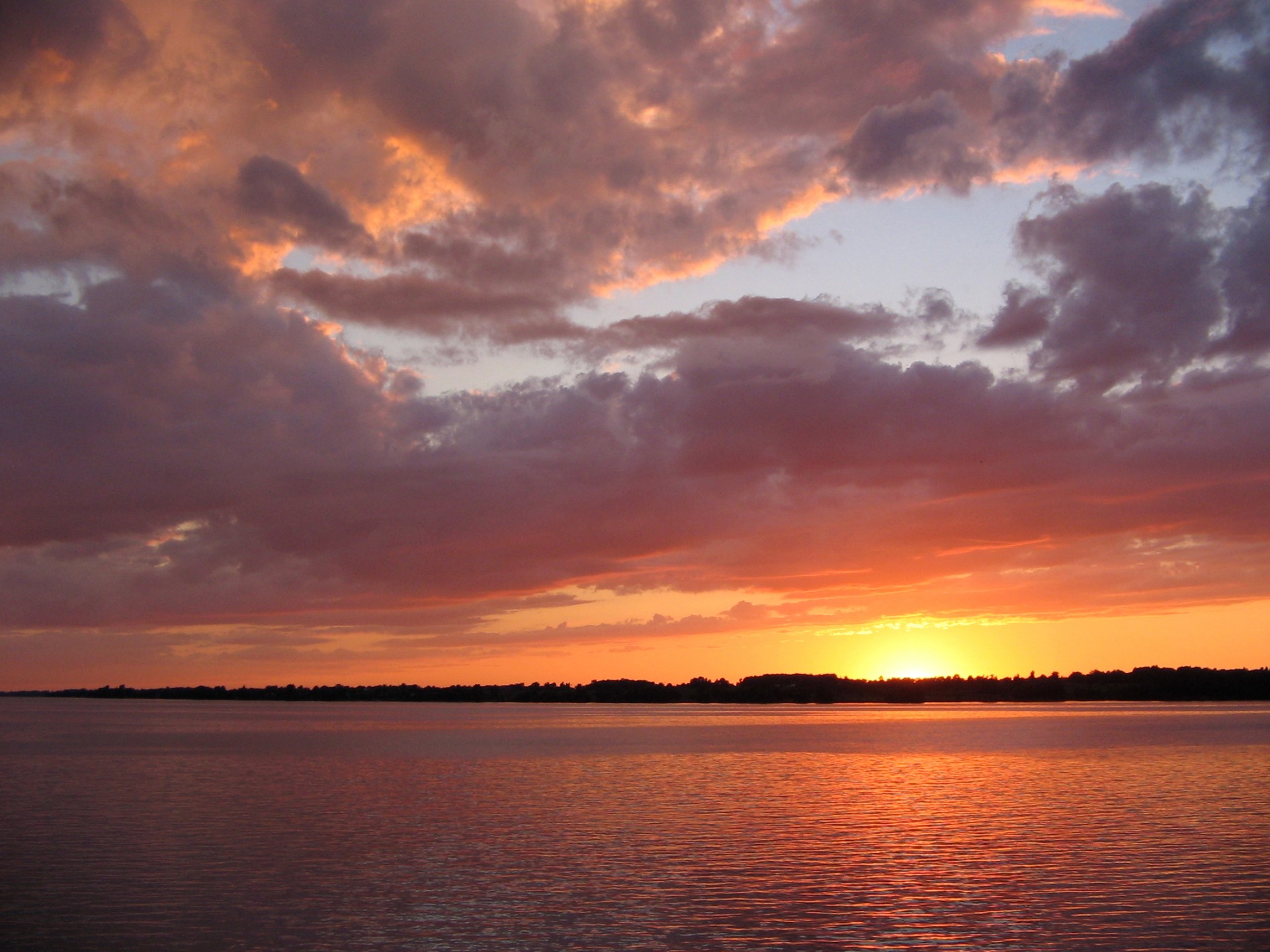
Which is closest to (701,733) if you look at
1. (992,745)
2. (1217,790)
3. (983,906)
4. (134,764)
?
(992,745)

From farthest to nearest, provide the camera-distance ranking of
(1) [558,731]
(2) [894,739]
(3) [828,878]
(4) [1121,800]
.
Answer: (1) [558,731] < (2) [894,739] < (4) [1121,800] < (3) [828,878]

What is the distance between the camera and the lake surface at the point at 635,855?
88.8ft

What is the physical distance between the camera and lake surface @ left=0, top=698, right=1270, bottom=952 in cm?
2706

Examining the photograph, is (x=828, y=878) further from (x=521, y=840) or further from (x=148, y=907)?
(x=148, y=907)

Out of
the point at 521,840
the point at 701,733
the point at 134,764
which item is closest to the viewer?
the point at 521,840

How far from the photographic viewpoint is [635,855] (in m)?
38.0

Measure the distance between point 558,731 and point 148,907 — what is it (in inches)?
4769

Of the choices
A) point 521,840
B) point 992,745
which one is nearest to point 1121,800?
point 521,840

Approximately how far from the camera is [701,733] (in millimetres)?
139250

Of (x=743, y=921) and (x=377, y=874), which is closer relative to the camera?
(x=743, y=921)

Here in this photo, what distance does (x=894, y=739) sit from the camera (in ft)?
406

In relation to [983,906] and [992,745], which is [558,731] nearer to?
[992,745]

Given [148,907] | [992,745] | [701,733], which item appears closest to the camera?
[148,907]

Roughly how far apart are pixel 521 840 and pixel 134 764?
48.9 metres
